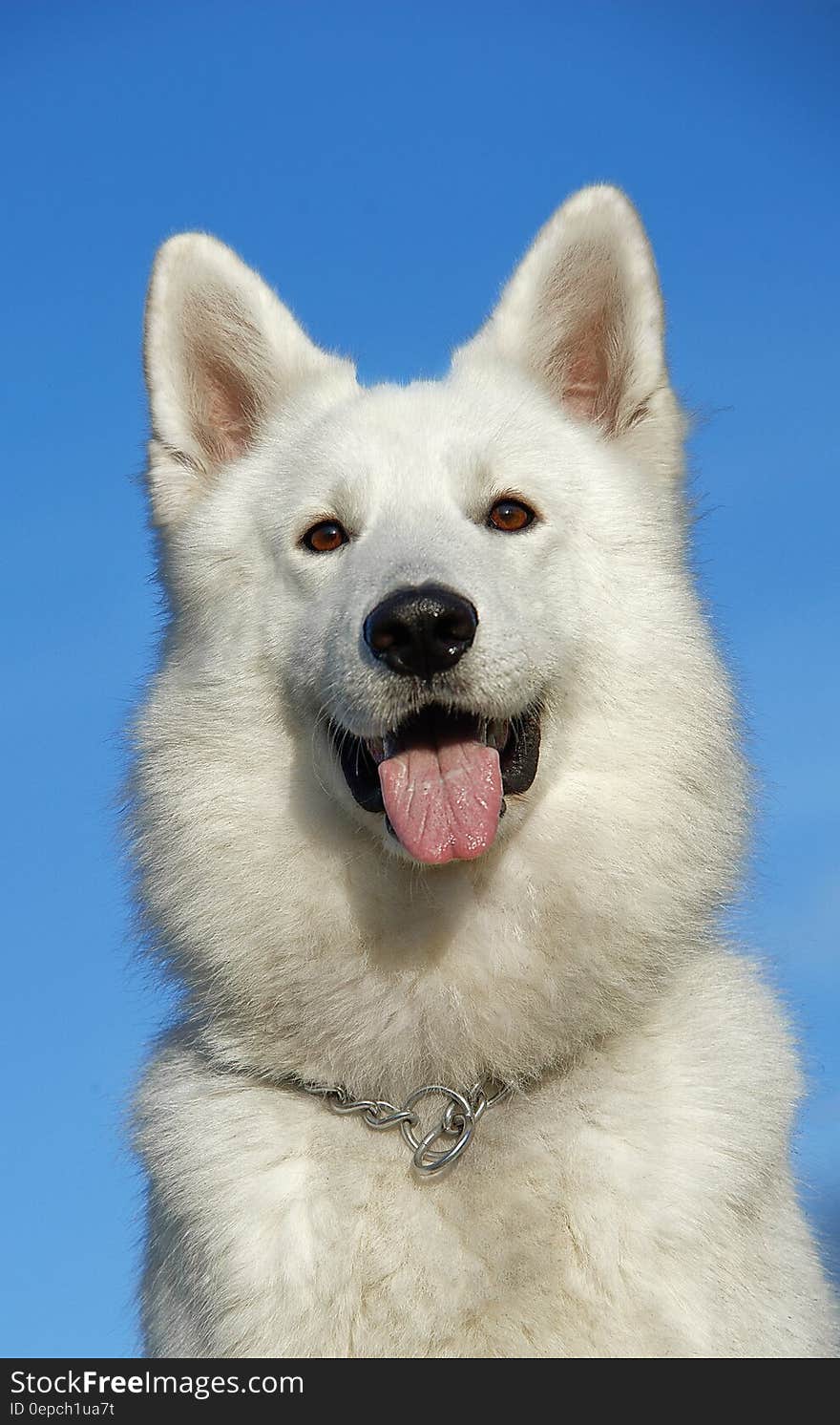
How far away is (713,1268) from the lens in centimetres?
417

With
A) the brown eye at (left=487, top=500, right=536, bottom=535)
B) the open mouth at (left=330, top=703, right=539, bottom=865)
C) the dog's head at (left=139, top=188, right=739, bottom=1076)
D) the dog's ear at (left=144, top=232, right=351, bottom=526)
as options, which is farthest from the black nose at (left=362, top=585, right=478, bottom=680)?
the dog's ear at (left=144, top=232, right=351, bottom=526)

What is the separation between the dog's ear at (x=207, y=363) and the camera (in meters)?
5.70

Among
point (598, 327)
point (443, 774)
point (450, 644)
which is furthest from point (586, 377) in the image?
point (443, 774)

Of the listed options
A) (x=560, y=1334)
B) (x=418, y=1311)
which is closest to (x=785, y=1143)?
(x=560, y=1334)

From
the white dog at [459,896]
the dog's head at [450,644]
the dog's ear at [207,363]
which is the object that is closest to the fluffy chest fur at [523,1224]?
the white dog at [459,896]

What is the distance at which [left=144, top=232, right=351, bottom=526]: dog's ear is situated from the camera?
570 cm

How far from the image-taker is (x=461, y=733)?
4.73 meters

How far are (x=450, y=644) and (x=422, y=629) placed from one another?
0.10 m

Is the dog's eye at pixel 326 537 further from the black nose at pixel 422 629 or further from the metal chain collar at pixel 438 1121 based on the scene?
the metal chain collar at pixel 438 1121

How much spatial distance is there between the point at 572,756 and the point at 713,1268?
1.73 meters

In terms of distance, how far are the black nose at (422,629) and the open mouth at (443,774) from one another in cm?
21

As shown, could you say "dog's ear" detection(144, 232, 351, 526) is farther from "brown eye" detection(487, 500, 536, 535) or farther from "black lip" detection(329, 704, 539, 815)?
"black lip" detection(329, 704, 539, 815)

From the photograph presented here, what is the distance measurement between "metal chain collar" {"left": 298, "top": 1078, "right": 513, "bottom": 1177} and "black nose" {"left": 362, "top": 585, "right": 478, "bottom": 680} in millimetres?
1351
